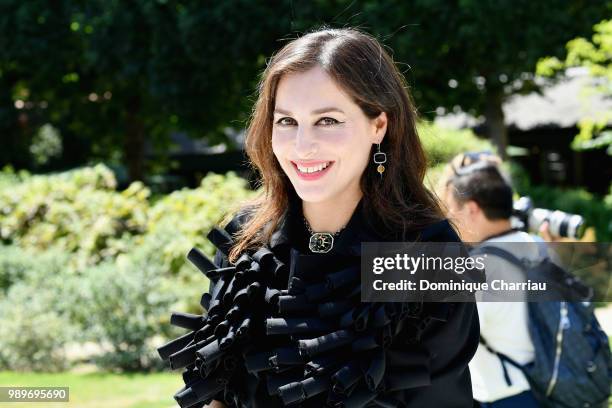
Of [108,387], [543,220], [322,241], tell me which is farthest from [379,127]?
[108,387]

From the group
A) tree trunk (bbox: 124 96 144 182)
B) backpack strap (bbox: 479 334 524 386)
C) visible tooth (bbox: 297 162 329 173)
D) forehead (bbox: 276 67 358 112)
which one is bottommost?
tree trunk (bbox: 124 96 144 182)

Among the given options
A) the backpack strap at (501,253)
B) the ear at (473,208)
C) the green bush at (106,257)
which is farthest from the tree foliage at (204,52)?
the backpack strap at (501,253)

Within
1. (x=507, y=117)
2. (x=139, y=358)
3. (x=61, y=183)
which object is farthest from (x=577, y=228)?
(x=507, y=117)

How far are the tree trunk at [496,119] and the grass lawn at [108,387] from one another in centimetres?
1228

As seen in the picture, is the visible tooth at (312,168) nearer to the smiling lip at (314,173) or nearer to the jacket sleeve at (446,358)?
the smiling lip at (314,173)

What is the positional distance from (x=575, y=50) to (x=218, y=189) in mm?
5357

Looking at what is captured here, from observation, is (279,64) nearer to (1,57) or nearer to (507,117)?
(1,57)

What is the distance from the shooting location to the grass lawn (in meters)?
5.78

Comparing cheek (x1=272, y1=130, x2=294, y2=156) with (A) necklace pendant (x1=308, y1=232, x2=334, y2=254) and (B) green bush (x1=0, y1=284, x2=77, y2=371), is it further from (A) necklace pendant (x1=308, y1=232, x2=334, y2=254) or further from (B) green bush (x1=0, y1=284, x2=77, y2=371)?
(B) green bush (x1=0, y1=284, x2=77, y2=371)

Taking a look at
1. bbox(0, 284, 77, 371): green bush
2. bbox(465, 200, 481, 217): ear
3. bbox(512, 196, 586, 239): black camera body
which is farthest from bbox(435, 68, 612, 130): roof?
bbox(465, 200, 481, 217): ear

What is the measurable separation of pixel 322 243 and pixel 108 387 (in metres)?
4.74

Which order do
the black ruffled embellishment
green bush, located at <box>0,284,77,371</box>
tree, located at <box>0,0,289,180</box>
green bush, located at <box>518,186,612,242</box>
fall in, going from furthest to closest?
1. tree, located at <box>0,0,289,180</box>
2. green bush, located at <box>518,186,612,242</box>
3. green bush, located at <box>0,284,77,371</box>
4. the black ruffled embellishment

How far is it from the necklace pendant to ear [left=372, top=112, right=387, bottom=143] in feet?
0.93

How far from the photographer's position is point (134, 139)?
68.4ft
